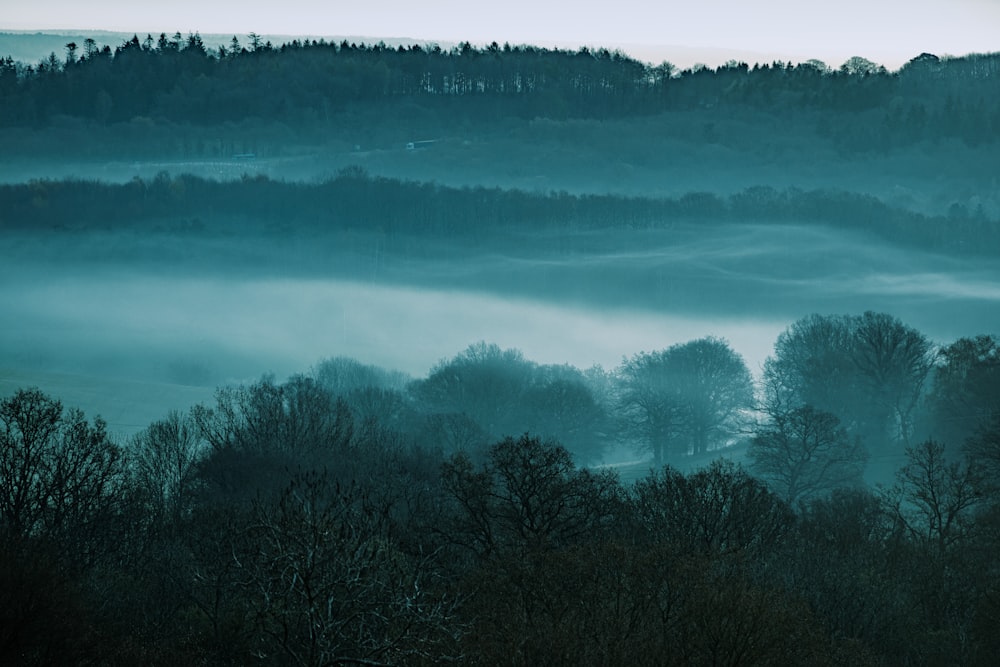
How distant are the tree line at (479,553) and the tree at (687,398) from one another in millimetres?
24154

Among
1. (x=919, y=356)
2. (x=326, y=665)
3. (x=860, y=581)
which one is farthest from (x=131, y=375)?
(x=326, y=665)

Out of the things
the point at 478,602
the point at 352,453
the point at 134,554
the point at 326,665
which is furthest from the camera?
the point at 352,453

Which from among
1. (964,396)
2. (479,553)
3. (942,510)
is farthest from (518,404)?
(479,553)

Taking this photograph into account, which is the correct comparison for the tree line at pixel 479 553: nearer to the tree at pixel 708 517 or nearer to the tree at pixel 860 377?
the tree at pixel 708 517

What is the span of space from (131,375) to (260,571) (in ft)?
528

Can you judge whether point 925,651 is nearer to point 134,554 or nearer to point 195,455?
point 134,554

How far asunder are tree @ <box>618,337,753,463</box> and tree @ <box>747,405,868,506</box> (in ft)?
88.4

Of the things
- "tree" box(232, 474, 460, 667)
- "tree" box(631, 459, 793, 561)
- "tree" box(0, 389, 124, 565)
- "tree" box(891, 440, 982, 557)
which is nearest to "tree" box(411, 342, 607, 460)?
"tree" box(891, 440, 982, 557)

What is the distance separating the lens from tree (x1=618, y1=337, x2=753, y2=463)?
131 metres

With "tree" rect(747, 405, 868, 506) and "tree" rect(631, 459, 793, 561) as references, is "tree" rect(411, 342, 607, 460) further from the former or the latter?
"tree" rect(631, 459, 793, 561)

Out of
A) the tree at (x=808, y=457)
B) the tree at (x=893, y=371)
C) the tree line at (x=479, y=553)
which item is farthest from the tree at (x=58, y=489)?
the tree at (x=893, y=371)

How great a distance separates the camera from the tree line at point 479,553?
114ft

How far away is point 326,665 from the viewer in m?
29.6

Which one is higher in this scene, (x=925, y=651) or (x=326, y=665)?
(x=326, y=665)
